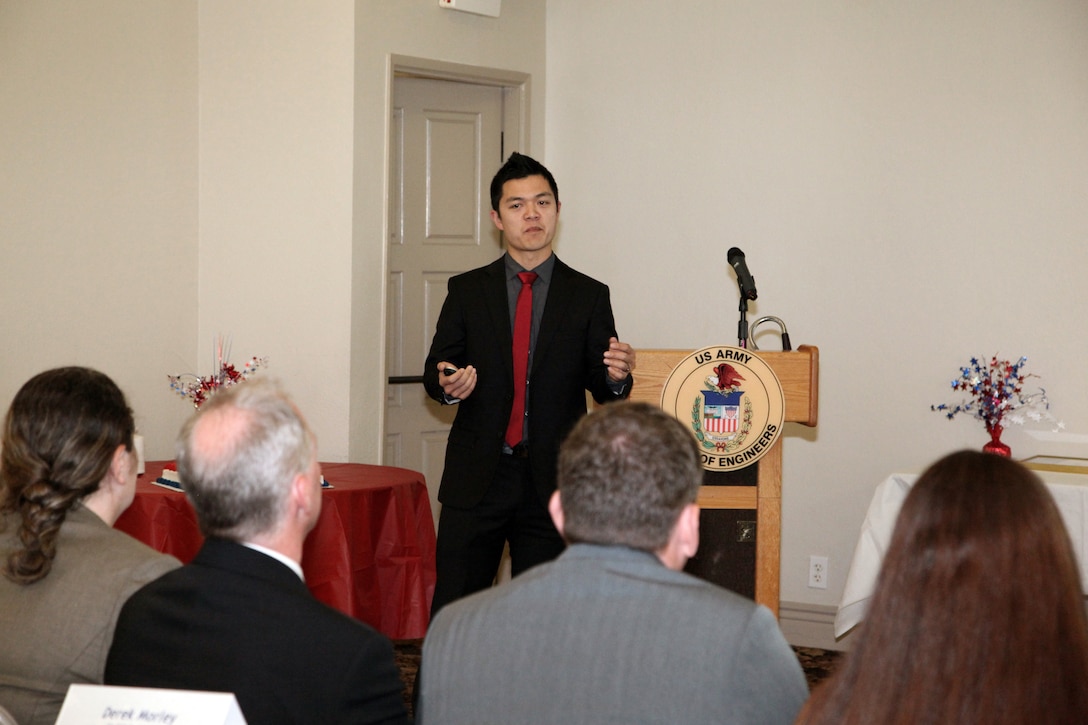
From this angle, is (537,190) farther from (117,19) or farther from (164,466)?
(117,19)

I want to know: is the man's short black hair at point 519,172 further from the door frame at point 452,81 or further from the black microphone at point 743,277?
the door frame at point 452,81

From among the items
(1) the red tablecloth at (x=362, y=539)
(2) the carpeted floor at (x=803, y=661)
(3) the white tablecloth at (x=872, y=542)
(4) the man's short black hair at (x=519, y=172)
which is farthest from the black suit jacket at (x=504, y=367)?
(2) the carpeted floor at (x=803, y=661)

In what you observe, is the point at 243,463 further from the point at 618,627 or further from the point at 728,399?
the point at 728,399

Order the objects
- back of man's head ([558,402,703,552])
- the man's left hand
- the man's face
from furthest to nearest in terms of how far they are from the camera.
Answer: the man's face < the man's left hand < back of man's head ([558,402,703,552])

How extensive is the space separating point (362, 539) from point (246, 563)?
2.49 meters

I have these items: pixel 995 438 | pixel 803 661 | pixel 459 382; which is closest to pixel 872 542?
pixel 995 438

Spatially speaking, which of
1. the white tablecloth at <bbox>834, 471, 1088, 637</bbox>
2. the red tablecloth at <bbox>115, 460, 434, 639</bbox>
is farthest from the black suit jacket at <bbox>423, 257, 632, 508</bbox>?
the white tablecloth at <bbox>834, 471, 1088, 637</bbox>

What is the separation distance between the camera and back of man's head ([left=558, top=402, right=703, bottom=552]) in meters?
1.44

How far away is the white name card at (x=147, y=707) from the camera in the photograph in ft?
4.35

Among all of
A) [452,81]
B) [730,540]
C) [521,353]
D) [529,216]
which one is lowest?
[730,540]

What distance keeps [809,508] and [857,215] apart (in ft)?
4.32

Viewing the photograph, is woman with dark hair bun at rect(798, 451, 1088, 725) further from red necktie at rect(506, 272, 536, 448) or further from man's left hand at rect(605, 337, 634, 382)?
red necktie at rect(506, 272, 536, 448)

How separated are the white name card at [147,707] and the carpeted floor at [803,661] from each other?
9.76 feet

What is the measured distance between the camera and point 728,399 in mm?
3092
